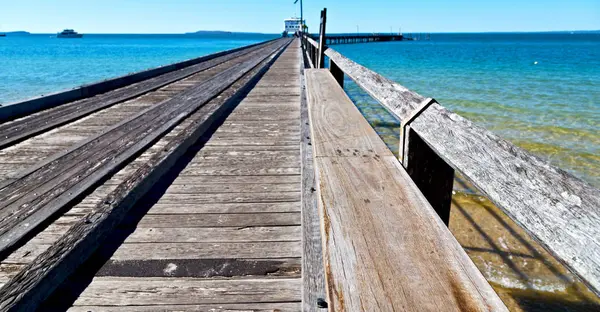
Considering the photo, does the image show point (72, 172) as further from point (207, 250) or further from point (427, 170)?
point (427, 170)

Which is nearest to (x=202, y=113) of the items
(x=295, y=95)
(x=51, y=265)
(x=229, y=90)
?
(x=229, y=90)

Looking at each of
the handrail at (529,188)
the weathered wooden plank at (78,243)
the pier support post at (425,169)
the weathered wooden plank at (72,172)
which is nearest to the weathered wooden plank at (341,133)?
the pier support post at (425,169)

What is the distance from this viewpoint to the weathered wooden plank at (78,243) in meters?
1.78

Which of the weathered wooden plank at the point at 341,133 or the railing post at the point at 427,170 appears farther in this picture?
the weathered wooden plank at the point at 341,133

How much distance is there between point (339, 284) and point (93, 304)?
128cm

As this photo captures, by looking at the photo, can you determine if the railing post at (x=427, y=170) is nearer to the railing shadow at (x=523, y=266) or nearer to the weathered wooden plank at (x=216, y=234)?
the weathered wooden plank at (x=216, y=234)

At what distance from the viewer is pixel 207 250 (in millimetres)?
2410

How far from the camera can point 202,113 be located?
18.0ft

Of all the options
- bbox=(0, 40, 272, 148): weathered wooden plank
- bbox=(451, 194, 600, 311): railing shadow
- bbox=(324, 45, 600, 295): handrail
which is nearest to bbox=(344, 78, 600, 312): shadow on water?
bbox=(451, 194, 600, 311): railing shadow

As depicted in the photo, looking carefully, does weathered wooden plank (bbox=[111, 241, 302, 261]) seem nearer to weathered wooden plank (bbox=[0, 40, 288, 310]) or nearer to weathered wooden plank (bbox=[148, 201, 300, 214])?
weathered wooden plank (bbox=[0, 40, 288, 310])

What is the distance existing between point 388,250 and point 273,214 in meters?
1.52

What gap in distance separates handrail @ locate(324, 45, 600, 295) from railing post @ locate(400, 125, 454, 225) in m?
0.22

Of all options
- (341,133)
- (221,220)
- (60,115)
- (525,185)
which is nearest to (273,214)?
(221,220)

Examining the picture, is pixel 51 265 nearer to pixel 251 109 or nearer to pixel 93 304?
pixel 93 304
